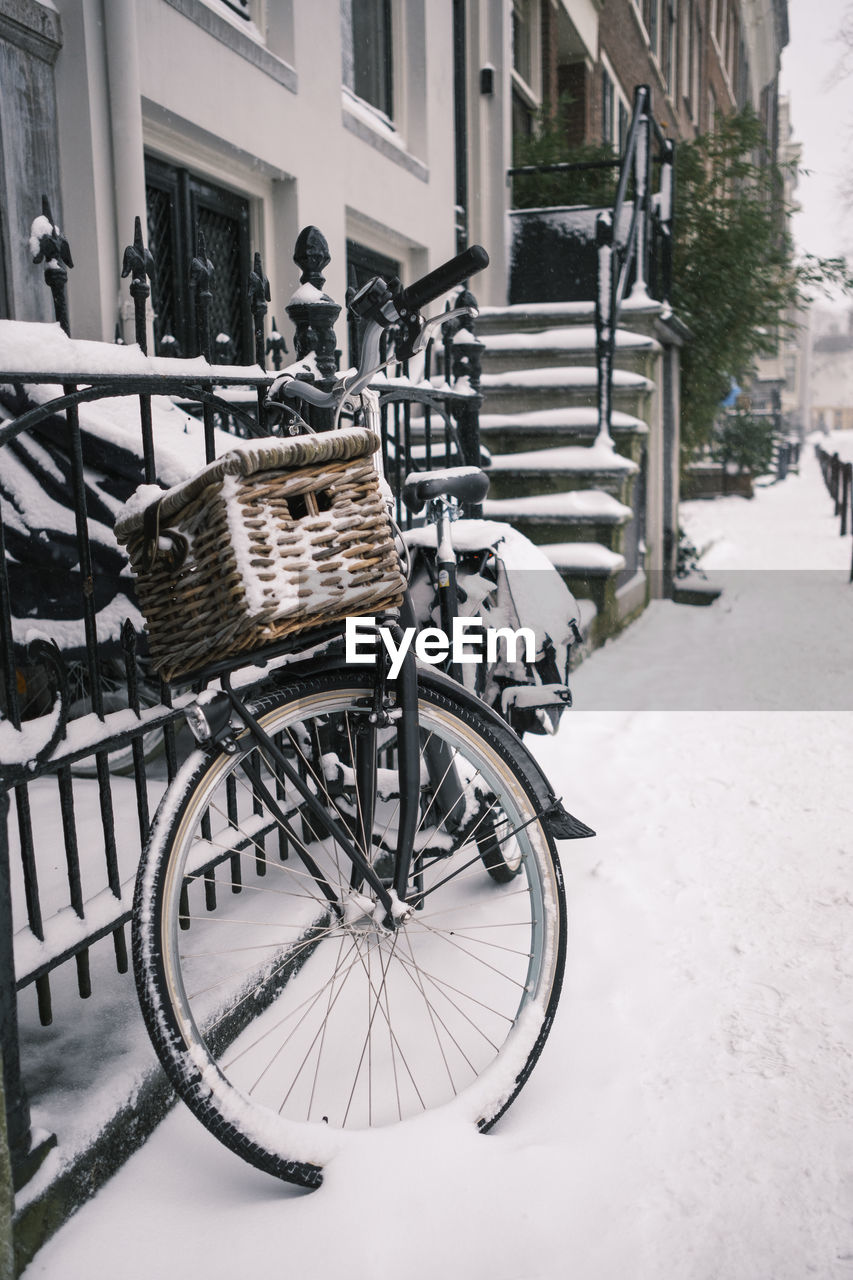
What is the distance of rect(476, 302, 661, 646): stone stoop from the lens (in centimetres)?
567

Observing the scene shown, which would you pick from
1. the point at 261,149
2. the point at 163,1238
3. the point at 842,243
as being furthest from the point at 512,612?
the point at 842,243

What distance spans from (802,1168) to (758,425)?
1940 centimetres

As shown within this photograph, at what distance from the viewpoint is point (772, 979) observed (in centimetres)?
→ 229

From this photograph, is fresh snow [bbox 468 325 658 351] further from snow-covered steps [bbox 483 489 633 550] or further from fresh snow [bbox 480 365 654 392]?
snow-covered steps [bbox 483 489 633 550]

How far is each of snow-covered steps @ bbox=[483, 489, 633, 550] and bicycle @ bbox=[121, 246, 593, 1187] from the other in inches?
135

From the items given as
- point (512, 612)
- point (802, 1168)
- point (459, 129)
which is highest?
point (459, 129)

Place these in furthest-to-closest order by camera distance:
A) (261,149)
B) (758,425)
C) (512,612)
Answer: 1. (758,425)
2. (261,149)
3. (512,612)

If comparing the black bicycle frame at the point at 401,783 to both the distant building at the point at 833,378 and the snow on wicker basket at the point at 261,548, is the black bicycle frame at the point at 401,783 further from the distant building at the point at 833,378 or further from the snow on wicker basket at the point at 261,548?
the distant building at the point at 833,378

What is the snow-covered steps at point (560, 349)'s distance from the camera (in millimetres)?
6469

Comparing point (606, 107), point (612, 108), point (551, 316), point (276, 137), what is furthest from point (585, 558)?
point (612, 108)

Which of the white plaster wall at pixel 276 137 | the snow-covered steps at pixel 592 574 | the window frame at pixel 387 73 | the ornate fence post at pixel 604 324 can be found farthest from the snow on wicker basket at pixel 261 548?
the window frame at pixel 387 73

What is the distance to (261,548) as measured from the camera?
1400mm

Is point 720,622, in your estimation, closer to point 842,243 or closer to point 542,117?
point 542,117

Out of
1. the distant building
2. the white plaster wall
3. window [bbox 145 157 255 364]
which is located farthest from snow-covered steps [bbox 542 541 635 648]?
the distant building
